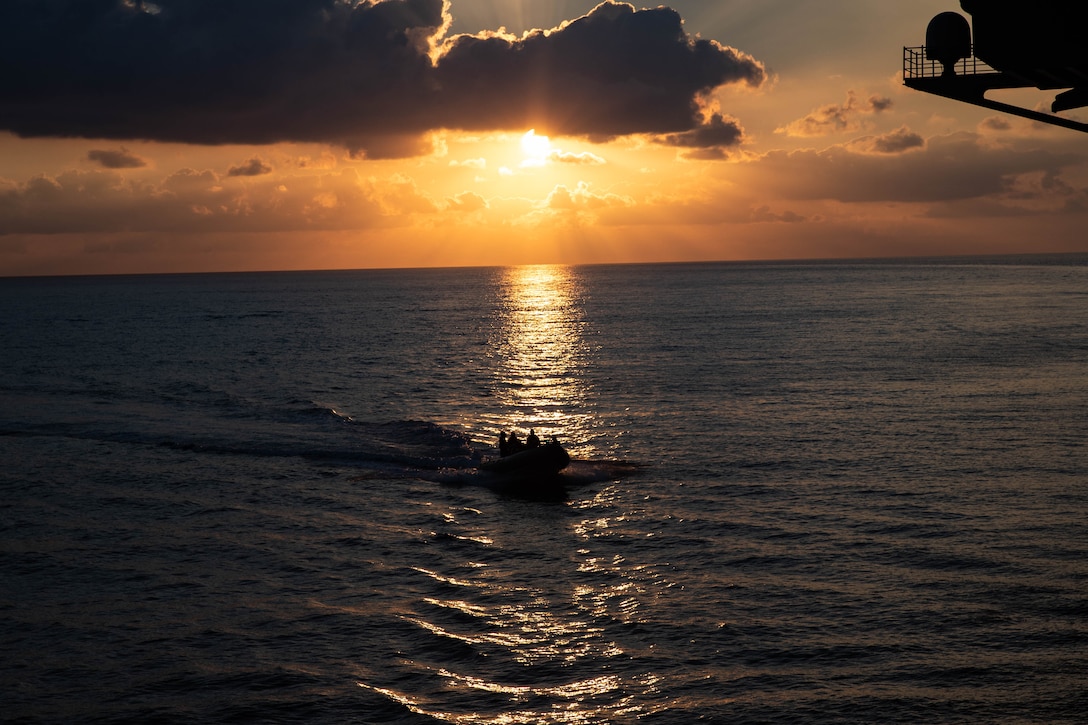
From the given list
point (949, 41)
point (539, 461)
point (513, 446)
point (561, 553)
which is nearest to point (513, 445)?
point (513, 446)

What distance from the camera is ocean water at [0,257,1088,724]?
1767 centimetres

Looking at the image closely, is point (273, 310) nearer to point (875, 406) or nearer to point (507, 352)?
point (507, 352)

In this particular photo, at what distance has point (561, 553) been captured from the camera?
2627 centimetres

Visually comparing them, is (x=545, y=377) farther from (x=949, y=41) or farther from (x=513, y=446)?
(x=949, y=41)

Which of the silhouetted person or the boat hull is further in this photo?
the silhouetted person

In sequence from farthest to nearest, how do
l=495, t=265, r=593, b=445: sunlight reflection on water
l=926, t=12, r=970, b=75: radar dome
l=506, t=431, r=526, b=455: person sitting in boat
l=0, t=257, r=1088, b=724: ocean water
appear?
l=495, t=265, r=593, b=445: sunlight reflection on water < l=506, t=431, r=526, b=455: person sitting in boat < l=926, t=12, r=970, b=75: radar dome < l=0, t=257, r=1088, b=724: ocean water

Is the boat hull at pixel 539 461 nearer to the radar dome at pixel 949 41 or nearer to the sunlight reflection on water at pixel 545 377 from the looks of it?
the sunlight reflection on water at pixel 545 377

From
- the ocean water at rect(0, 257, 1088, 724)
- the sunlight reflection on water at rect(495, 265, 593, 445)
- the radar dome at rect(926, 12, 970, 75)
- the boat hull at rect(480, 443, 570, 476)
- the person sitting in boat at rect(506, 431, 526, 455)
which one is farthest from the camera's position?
the sunlight reflection on water at rect(495, 265, 593, 445)

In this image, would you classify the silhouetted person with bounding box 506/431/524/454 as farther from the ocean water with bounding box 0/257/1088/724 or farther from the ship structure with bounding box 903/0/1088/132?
the ship structure with bounding box 903/0/1088/132

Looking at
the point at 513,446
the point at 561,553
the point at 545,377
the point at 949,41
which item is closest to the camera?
the point at 561,553

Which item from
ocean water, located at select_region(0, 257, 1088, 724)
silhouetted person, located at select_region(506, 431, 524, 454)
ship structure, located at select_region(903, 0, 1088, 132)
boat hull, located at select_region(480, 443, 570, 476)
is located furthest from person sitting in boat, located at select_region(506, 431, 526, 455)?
ship structure, located at select_region(903, 0, 1088, 132)

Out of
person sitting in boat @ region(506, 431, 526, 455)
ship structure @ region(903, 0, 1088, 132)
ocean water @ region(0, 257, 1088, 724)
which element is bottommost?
ocean water @ region(0, 257, 1088, 724)

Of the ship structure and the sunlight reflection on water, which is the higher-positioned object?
the ship structure

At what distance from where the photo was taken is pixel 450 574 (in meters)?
24.4
